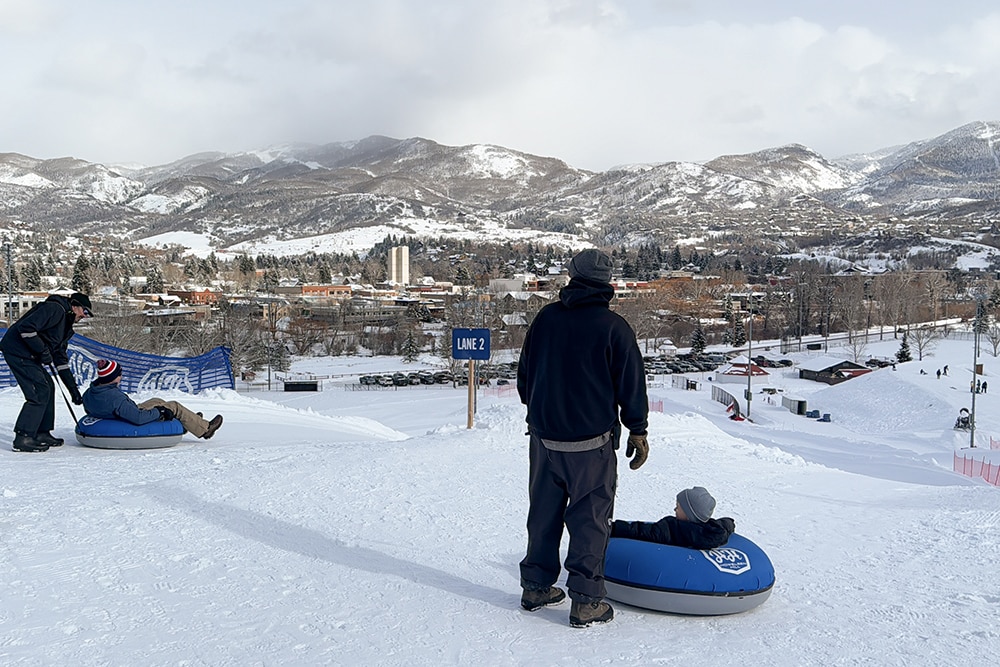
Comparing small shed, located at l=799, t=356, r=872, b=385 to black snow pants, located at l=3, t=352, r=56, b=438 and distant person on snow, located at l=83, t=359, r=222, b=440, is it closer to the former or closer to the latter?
distant person on snow, located at l=83, t=359, r=222, b=440

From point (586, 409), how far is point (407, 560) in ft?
6.32

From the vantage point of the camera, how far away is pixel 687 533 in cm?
426

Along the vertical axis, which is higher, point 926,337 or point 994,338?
point 994,338

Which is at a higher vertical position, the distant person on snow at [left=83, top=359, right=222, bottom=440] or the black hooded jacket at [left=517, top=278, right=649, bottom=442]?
the black hooded jacket at [left=517, top=278, right=649, bottom=442]

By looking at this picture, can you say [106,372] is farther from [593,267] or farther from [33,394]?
[593,267]

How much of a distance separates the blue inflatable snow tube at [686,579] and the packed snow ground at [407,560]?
93mm

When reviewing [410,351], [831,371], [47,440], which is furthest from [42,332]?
[410,351]

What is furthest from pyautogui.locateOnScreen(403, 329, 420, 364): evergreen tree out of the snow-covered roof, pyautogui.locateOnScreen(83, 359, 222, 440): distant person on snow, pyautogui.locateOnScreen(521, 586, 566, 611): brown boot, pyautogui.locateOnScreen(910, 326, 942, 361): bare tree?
pyautogui.locateOnScreen(521, 586, 566, 611): brown boot

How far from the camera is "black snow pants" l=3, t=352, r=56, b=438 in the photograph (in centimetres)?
845


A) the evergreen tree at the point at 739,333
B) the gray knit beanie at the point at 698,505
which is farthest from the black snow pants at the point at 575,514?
the evergreen tree at the point at 739,333

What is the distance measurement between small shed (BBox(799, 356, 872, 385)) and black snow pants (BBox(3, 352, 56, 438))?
61.7 metres

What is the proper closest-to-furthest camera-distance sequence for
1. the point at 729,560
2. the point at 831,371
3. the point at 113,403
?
the point at 729,560
the point at 113,403
the point at 831,371

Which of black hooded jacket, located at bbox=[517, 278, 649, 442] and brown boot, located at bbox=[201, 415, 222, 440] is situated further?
brown boot, located at bbox=[201, 415, 222, 440]

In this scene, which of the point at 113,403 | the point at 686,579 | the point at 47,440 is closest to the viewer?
the point at 686,579
